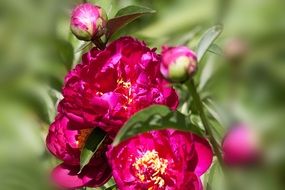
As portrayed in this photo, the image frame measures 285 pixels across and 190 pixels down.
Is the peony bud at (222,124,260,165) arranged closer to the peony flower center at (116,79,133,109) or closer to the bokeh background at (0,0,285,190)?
the bokeh background at (0,0,285,190)

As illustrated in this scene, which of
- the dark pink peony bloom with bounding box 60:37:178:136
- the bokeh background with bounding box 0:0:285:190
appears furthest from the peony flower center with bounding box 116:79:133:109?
the bokeh background with bounding box 0:0:285:190

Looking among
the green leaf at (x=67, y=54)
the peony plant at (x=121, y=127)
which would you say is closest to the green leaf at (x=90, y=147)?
the peony plant at (x=121, y=127)

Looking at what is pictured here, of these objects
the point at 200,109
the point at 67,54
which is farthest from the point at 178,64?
the point at 67,54

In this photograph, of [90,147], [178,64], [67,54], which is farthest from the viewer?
[67,54]

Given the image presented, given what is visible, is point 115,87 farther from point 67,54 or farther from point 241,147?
point 67,54

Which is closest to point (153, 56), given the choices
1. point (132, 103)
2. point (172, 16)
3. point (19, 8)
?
point (132, 103)
